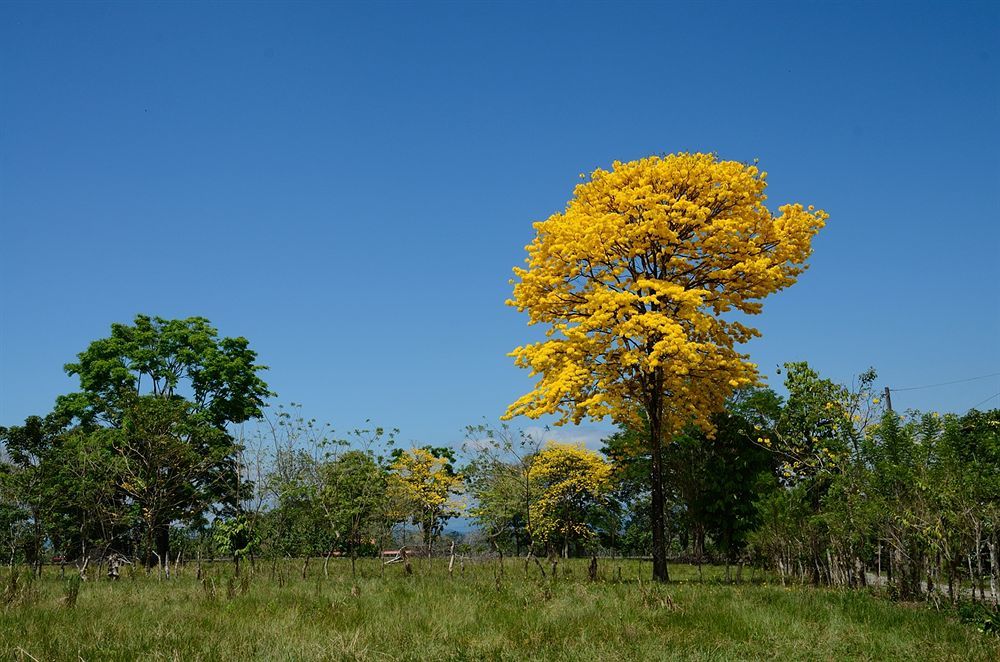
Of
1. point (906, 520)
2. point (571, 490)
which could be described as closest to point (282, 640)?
point (906, 520)

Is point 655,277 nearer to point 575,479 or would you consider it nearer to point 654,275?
point 654,275

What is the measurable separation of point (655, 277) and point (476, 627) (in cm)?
1344

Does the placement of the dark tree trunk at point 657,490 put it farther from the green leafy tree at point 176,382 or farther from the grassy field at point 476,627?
the green leafy tree at point 176,382

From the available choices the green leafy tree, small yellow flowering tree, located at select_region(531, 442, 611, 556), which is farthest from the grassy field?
small yellow flowering tree, located at select_region(531, 442, 611, 556)

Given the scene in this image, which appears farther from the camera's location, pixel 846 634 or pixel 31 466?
pixel 31 466

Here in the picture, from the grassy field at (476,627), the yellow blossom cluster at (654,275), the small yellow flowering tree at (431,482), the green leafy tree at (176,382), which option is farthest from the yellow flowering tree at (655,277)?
the small yellow flowering tree at (431,482)

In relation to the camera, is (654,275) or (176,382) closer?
(654,275)

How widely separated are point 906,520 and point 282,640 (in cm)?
1191

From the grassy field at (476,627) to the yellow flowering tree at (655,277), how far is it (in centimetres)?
728

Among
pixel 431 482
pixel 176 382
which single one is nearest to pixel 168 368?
pixel 176 382

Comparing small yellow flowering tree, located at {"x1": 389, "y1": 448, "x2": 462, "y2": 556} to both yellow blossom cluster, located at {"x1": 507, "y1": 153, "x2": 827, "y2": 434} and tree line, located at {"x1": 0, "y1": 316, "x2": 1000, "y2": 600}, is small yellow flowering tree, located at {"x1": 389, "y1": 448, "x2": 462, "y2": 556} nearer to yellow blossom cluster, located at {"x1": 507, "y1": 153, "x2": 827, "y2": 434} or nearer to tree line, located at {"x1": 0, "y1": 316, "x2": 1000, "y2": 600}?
tree line, located at {"x1": 0, "y1": 316, "x2": 1000, "y2": 600}

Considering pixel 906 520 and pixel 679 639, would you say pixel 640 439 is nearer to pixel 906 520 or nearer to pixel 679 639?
pixel 906 520

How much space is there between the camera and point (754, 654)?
9.08 metres

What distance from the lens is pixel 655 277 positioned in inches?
838
